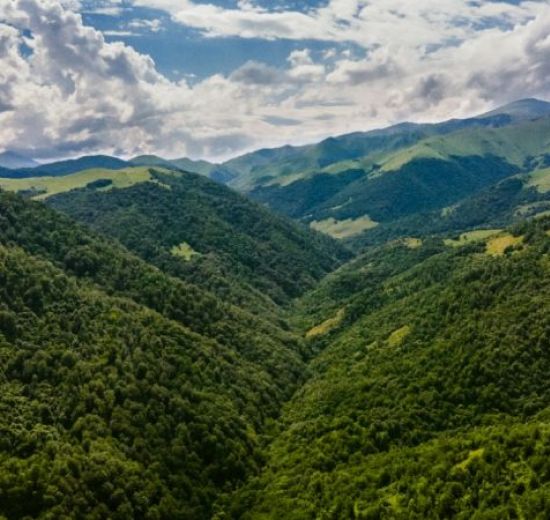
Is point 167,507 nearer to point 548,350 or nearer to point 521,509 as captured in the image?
point 521,509

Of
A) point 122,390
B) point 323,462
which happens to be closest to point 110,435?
point 122,390

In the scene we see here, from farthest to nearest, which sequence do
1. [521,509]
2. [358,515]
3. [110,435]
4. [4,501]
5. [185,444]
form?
[185,444] < [110,435] < [358,515] < [4,501] < [521,509]

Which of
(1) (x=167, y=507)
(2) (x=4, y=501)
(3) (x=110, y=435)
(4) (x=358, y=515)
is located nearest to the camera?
(2) (x=4, y=501)

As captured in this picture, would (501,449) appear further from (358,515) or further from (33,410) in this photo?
(33,410)

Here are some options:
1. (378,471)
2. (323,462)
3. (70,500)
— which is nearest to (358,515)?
(378,471)

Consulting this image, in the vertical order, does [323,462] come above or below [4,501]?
A: below

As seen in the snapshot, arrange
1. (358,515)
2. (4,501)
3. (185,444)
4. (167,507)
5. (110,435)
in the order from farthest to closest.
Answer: (185,444) → (110,435) → (167,507) → (358,515) → (4,501)

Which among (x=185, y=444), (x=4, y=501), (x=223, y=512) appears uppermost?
(x=4, y=501)

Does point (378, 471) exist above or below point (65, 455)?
below

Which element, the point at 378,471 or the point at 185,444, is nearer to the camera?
the point at 378,471
